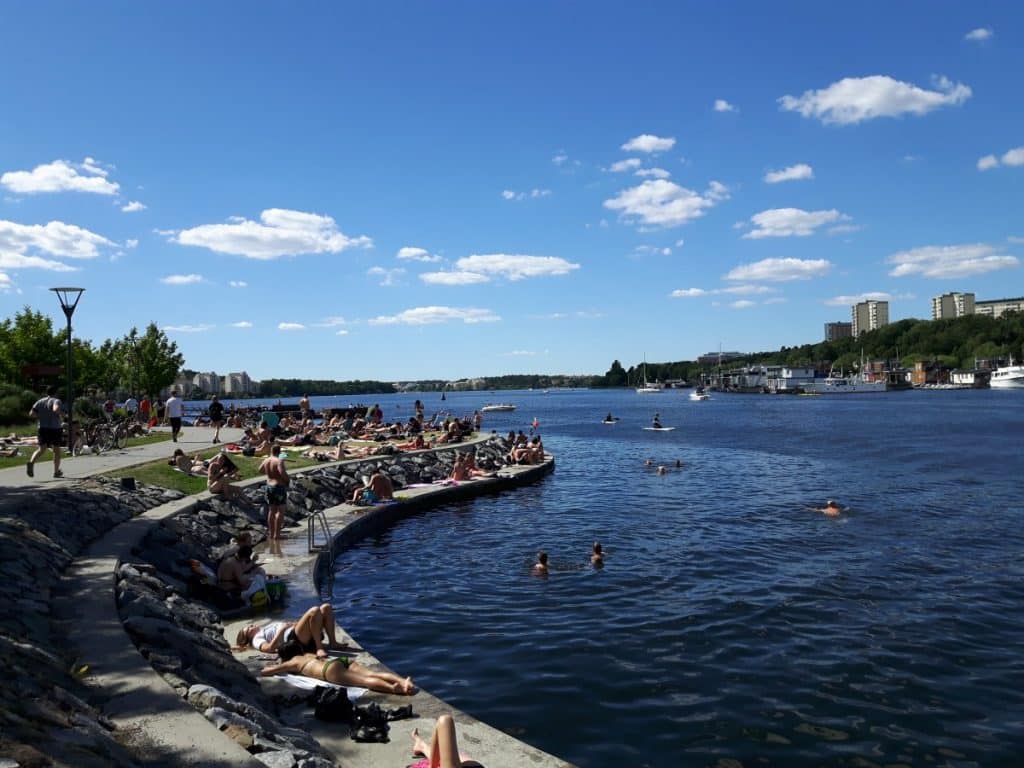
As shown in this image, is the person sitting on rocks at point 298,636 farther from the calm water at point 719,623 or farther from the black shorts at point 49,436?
the black shorts at point 49,436

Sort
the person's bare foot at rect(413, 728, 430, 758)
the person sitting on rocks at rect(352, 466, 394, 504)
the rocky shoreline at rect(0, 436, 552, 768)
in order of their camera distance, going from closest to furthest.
Result: the rocky shoreline at rect(0, 436, 552, 768) → the person's bare foot at rect(413, 728, 430, 758) → the person sitting on rocks at rect(352, 466, 394, 504)

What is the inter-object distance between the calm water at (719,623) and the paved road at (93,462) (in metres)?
7.12

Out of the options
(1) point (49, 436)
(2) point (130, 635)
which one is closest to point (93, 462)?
(1) point (49, 436)

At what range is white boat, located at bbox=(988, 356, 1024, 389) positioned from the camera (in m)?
163

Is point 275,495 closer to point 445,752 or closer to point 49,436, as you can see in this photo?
point 49,436

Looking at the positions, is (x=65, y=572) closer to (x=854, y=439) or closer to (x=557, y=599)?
(x=557, y=599)

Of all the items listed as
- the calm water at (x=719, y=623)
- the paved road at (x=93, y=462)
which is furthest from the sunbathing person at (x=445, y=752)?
the paved road at (x=93, y=462)

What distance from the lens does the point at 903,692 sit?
9.20m

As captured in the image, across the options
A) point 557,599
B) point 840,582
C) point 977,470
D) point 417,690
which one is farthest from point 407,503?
point 977,470

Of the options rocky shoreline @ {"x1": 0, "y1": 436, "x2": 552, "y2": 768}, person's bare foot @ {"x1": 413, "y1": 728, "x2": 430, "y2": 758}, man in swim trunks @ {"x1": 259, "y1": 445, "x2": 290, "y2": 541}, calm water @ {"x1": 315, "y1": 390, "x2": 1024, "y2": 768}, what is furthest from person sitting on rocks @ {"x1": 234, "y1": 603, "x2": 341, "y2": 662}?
man in swim trunks @ {"x1": 259, "y1": 445, "x2": 290, "y2": 541}

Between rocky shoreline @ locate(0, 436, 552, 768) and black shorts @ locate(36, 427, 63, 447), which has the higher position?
black shorts @ locate(36, 427, 63, 447)

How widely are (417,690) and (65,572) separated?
211 inches

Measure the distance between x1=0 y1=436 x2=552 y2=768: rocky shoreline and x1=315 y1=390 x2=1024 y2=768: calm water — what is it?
293cm

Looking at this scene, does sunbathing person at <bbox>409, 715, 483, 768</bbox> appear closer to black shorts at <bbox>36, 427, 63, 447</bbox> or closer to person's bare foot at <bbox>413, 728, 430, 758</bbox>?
person's bare foot at <bbox>413, 728, 430, 758</bbox>
